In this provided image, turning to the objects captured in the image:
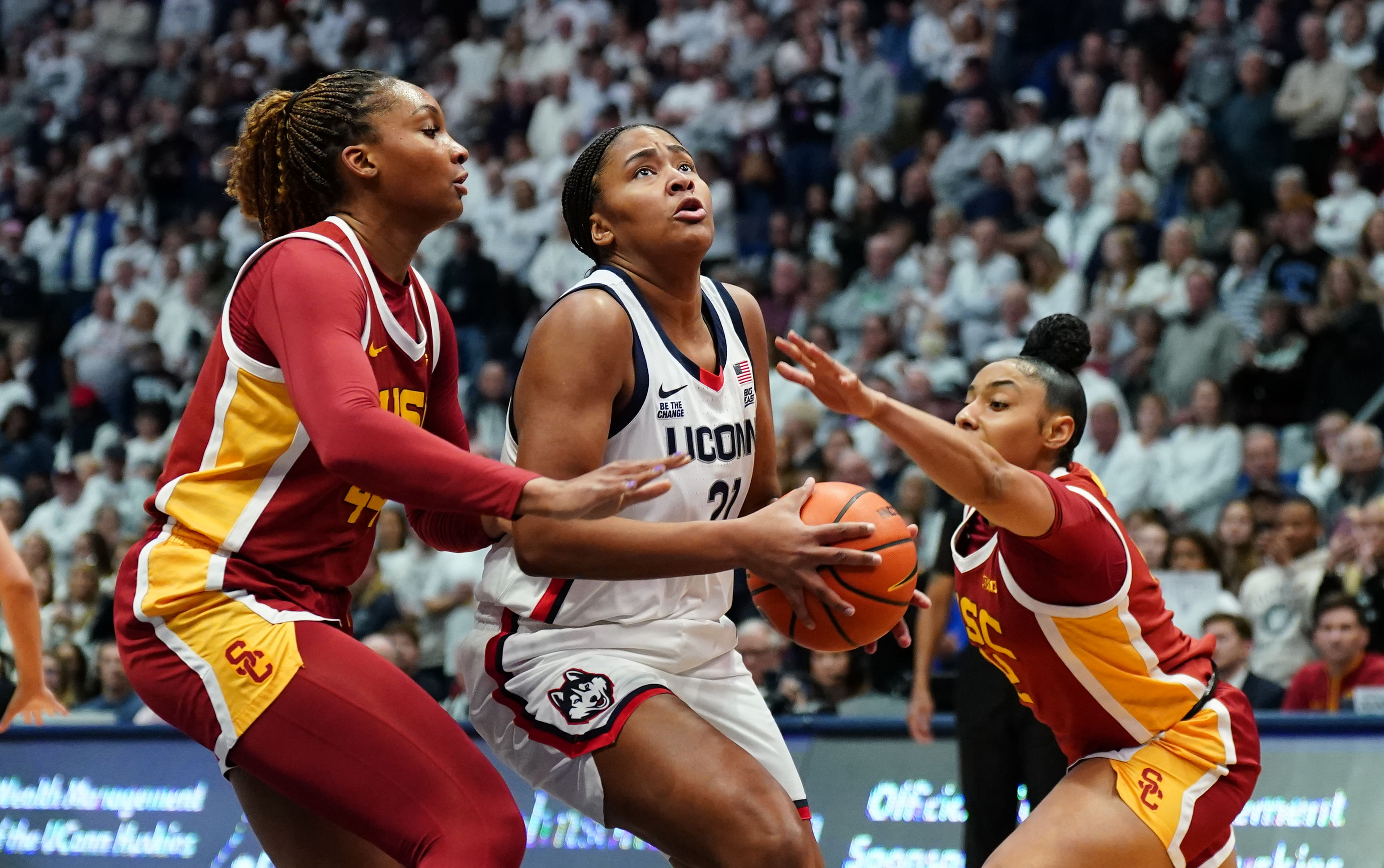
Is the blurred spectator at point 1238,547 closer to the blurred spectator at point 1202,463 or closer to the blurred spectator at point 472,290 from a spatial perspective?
the blurred spectator at point 1202,463

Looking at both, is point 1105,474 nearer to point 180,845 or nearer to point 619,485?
point 180,845

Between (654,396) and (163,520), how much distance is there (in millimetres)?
1062

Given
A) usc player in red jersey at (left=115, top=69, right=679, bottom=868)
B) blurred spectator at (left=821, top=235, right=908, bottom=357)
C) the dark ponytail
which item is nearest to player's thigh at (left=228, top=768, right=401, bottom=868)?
usc player in red jersey at (left=115, top=69, right=679, bottom=868)

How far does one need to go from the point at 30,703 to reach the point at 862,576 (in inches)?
78.7

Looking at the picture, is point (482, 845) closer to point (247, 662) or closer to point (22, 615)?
point (247, 662)

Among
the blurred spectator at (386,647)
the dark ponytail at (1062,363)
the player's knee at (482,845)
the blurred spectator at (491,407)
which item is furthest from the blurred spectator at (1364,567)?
the blurred spectator at (491,407)

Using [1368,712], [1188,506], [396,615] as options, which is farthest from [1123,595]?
[396,615]

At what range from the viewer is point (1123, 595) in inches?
148

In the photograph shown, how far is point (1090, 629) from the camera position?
3.77 metres

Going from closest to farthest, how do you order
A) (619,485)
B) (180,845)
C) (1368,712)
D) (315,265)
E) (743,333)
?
(619,485) → (315,265) → (743,333) → (1368,712) → (180,845)

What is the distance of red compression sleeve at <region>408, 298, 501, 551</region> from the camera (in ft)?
11.7

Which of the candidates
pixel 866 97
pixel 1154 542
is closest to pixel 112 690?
pixel 1154 542

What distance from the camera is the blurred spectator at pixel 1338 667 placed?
20.9 ft

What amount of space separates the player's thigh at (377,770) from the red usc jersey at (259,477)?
0.20 m
